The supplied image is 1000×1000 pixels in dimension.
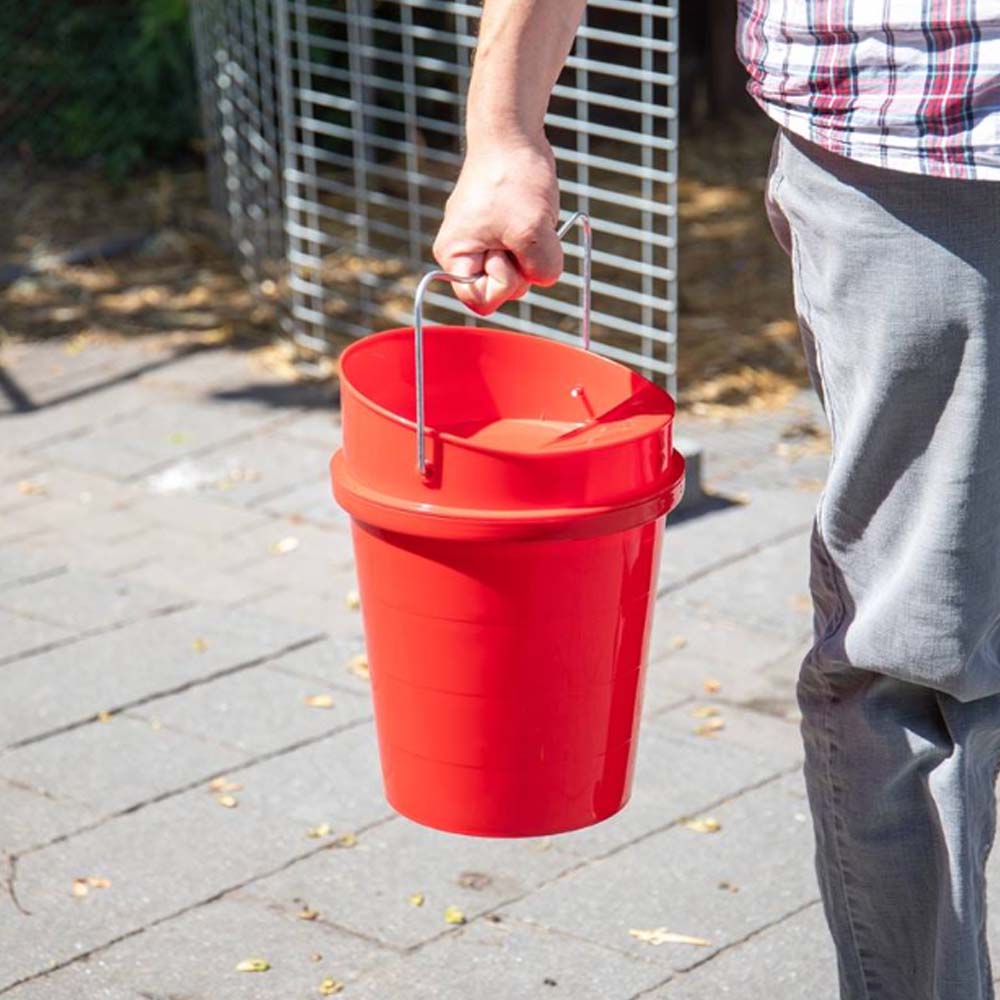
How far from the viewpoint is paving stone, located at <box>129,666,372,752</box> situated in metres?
3.44

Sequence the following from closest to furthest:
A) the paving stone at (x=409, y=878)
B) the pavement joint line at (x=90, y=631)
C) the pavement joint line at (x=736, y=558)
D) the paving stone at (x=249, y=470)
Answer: the paving stone at (x=409, y=878) → the pavement joint line at (x=90, y=631) → the pavement joint line at (x=736, y=558) → the paving stone at (x=249, y=470)

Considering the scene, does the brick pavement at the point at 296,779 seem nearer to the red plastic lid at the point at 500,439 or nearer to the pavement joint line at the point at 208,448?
the pavement joint line at the point at 208,448

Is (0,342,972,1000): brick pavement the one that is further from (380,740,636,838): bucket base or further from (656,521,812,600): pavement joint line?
(380,740,636,838): bucket base

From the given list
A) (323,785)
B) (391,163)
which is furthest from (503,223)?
(391,163)

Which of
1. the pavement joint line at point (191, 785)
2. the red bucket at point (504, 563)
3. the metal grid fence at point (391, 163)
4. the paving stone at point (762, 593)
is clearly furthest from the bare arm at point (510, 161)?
the metal grid fence at point (391, 163)

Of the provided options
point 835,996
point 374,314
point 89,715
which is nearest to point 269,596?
point 89,715

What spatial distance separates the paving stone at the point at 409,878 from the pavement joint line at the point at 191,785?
34 cm

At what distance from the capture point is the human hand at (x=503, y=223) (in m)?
1.86

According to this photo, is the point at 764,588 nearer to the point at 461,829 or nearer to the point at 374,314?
the point at 461,829

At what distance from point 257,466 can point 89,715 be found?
4.89 feet

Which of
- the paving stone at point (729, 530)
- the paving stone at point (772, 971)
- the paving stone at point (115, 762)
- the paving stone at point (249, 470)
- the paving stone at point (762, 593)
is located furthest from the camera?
the paving stone at point (249, 470)

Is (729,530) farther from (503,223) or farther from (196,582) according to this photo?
(503,223)

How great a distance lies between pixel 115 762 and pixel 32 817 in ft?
0.76

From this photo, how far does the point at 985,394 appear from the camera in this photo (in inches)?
69.1
